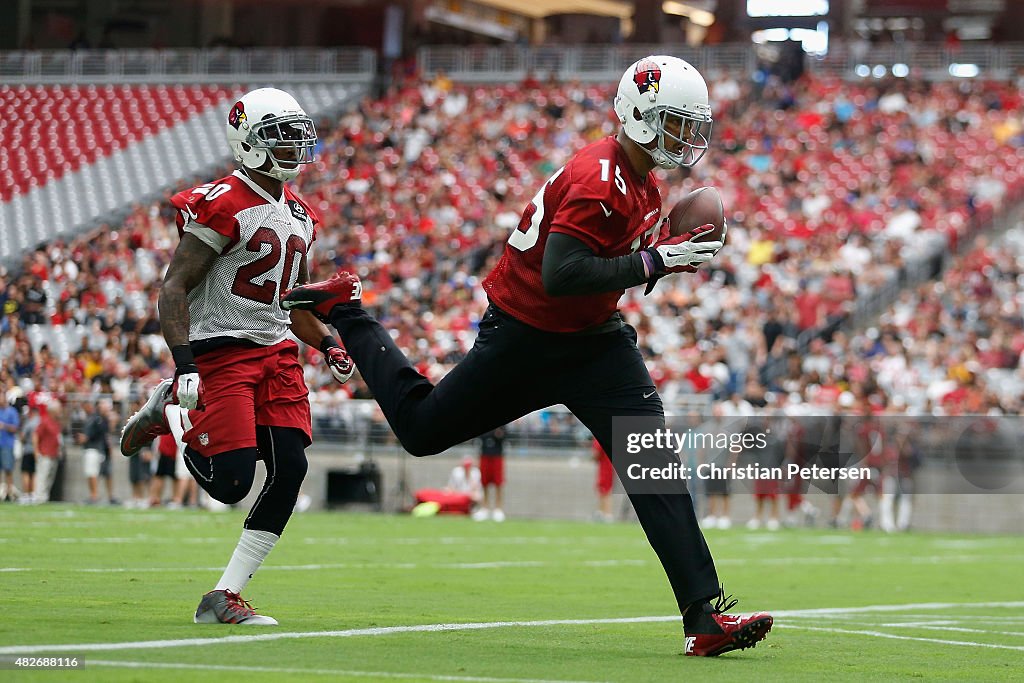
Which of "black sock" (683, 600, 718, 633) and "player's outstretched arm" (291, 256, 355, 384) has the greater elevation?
"player's outstretched arm" (291, 256, 355, 384)

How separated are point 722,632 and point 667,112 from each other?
1847 millimetres

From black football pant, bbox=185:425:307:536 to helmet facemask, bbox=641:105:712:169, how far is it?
71.6 inches

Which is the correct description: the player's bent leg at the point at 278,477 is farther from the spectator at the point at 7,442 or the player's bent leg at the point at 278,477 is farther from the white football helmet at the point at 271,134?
the spectator at the point at 7,442

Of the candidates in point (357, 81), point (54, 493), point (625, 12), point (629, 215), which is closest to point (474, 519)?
point (54, 493)

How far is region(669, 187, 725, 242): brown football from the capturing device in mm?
5715

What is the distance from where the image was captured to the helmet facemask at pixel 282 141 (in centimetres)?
626

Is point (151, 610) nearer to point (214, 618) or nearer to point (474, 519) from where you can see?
point (214, 618)

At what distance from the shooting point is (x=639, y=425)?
19.0ft

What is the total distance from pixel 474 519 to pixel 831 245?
28.3 feet

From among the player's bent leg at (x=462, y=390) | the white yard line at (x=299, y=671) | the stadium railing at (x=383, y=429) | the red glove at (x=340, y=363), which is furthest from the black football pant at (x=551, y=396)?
the stadium railing at (x=383, y=429)

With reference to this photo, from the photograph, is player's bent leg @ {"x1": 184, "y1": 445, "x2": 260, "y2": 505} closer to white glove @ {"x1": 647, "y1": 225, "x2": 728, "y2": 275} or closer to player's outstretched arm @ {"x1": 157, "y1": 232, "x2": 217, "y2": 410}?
player's outstretched arm @ {"x1": 157, "y1": 232, "x2": 217, "y2": 410}

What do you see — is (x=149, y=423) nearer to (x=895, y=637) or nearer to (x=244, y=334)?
(x=244, y=334)

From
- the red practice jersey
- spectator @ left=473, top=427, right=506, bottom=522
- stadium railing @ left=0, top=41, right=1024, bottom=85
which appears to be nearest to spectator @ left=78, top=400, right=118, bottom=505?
spectator @ left=473, top=427, right=506, bottom=522

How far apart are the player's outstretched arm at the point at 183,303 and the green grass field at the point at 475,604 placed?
2.90 feet
